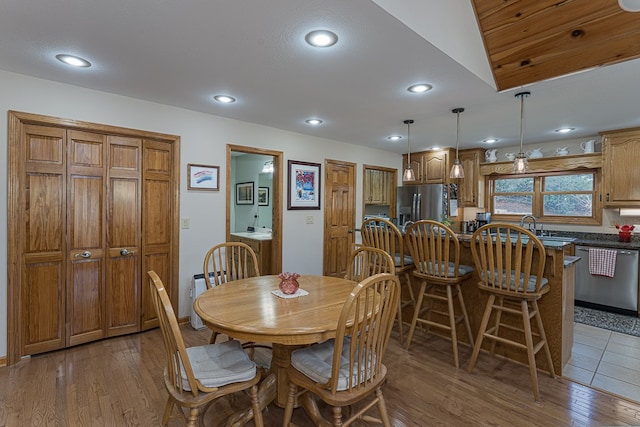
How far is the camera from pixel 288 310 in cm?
175

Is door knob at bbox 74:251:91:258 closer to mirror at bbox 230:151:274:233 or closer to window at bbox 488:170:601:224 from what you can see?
mirror at bbox 230:151:274:233

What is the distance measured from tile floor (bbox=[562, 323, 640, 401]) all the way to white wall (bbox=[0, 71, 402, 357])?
302 centimetres

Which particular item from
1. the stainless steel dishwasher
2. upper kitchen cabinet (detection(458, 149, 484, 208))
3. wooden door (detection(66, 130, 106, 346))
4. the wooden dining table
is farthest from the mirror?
the stainless steel dishwasher

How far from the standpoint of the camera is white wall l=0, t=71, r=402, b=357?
2496 millimetres

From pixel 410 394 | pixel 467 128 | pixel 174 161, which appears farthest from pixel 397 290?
pixel 467 128

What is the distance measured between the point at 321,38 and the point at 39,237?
2.76m

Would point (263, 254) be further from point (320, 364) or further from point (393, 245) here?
point (320, 364)

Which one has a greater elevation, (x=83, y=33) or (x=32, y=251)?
(x=83, y=33)

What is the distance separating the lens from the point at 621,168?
3.97m

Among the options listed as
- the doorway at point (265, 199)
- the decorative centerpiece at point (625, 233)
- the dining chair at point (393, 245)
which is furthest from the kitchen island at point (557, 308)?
the doorway at point (265, 199)

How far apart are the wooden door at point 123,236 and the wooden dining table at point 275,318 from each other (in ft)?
4.78

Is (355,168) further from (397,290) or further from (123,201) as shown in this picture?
(397,290)

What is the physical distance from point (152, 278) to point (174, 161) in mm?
2106

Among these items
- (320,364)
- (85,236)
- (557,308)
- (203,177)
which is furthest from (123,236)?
(557,308)
